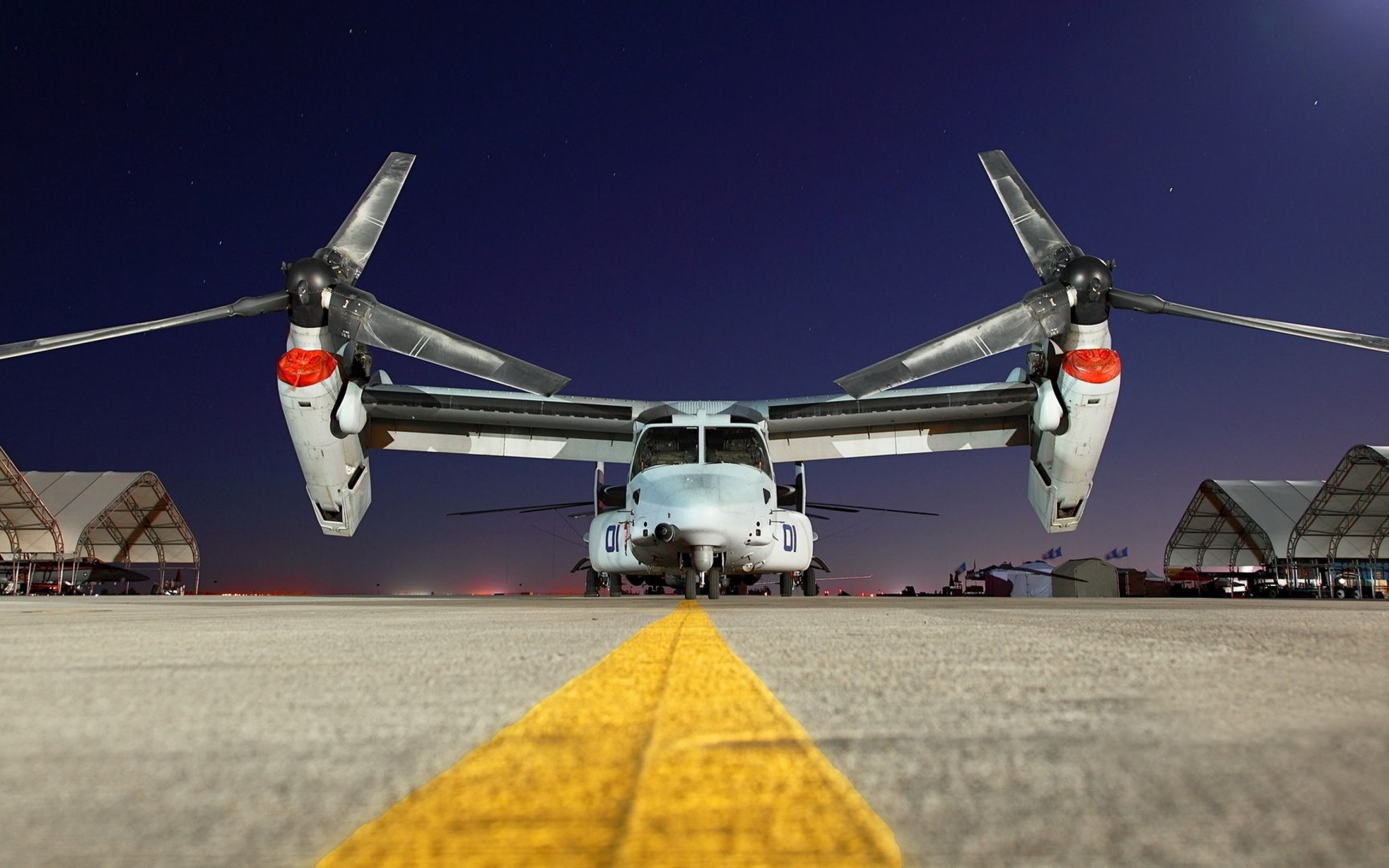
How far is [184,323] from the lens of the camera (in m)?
11.6

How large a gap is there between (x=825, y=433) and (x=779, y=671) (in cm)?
1421

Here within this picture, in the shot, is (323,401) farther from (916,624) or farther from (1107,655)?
(1107,655)

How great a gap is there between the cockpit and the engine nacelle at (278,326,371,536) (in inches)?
185

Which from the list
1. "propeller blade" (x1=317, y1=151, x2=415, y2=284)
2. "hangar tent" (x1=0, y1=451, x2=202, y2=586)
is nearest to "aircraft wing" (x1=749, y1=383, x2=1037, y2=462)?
"propeller blade" (x1=317, y1=151, x2=415, y2=284)

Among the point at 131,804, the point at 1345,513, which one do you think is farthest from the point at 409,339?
the point at 1345,513

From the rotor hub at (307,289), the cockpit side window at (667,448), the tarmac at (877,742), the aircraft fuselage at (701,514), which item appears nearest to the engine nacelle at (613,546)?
the aircraft fuselage at (701,514)

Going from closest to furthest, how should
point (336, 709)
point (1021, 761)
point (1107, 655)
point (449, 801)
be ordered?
point (449, 801)
point (1021, 761)
point (336, 709)
point (1107, 655)

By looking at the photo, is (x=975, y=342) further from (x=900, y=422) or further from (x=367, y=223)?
(x=367, y=223)

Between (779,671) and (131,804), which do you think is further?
(779,671)

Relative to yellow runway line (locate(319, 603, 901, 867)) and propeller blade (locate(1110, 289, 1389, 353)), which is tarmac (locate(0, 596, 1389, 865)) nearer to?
yellow runway line (locate(319, 603, 901, 867))

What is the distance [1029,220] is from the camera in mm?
13234

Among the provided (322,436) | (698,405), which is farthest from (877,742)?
(322,436)

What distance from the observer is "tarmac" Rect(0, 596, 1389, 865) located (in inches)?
29.4

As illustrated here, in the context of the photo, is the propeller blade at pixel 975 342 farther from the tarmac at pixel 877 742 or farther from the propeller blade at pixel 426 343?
the tarmac at pixel 877 742
